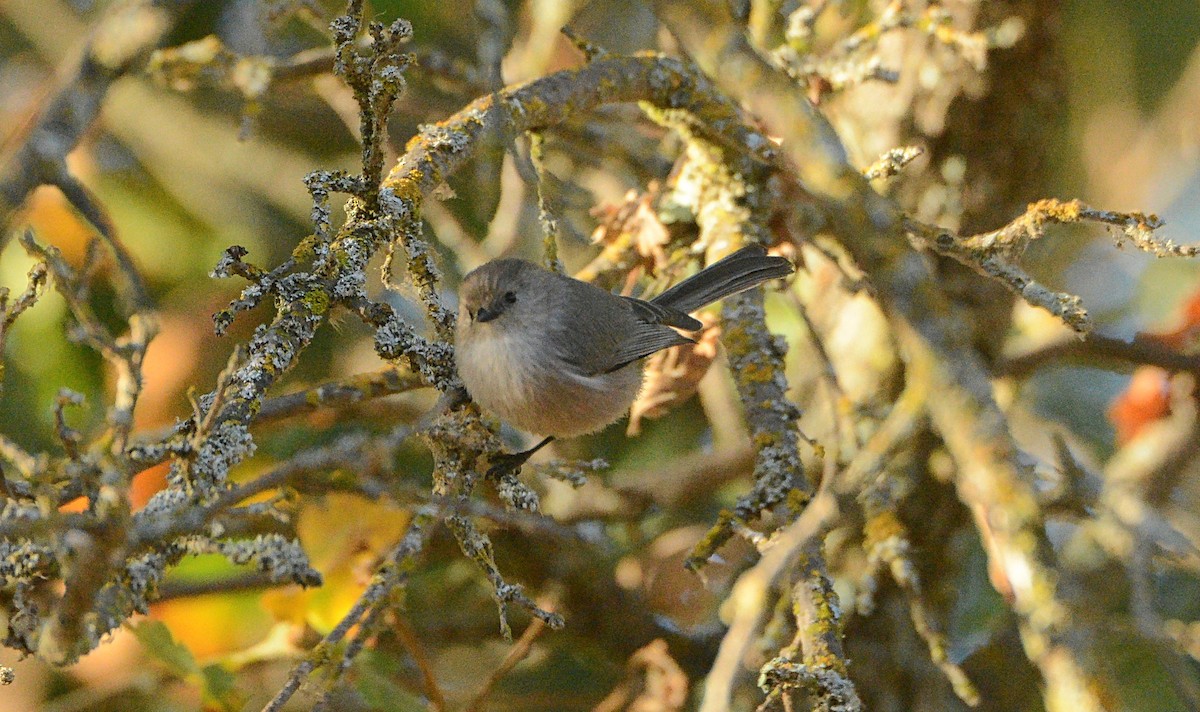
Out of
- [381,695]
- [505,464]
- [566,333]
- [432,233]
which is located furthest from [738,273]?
[432,233]

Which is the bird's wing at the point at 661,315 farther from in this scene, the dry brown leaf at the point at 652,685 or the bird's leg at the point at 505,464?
the dry brown leaf at the point at 652,685

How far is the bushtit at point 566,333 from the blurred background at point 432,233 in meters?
0.30

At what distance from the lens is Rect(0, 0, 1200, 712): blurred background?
10.9ft

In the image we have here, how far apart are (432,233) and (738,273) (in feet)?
6.66

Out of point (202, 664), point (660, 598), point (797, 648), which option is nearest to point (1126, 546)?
point (797, 648)

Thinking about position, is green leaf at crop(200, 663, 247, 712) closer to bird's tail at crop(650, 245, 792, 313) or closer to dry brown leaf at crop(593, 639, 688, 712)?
dry brown leaf at crop(593, 639, 688, 712)

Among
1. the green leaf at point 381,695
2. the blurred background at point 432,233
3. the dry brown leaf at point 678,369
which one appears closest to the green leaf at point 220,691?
the blurred background at point 432,233

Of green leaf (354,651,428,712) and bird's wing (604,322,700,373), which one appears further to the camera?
bird's wing (604,322,700,373)

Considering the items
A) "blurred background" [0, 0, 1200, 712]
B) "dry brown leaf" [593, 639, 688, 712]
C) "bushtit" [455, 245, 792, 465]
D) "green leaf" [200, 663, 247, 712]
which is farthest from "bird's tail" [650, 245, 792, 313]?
"green leaf" [200, 663, 247, 712]

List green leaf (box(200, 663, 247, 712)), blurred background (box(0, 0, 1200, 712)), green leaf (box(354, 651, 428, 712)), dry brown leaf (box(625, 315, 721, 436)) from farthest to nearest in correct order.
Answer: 1. blurred background (box(0, 0, 1200, 712))
2. dry brown leaf (box(625, 315, 721, 436))
3. green leaf (box(354, 651, 428, 712))
4. green leaf (box(200, 663, 247, 712))

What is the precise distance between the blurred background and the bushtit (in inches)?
11.8

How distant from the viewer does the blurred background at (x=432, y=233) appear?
3311 millimetres

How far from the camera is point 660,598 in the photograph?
3.77 meters

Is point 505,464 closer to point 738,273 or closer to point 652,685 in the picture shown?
point 738,273
